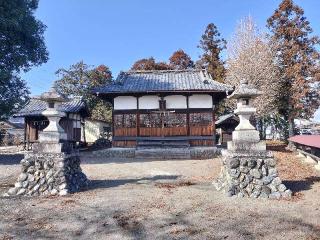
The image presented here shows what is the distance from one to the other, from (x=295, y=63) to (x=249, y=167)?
65.4ft

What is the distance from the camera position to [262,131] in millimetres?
33625

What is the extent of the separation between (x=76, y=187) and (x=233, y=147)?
17.0ft

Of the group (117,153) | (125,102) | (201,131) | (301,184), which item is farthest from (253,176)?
(125,102)

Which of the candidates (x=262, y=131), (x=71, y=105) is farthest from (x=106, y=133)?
(x=262, y=131)

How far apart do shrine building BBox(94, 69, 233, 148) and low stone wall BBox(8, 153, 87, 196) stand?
11.4 metres

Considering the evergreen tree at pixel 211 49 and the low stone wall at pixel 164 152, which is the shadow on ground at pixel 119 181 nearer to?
the low stone wall at pixel 164 152

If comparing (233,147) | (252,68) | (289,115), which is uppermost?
(252,68)

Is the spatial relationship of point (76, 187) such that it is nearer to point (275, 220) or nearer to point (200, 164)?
point (275, 220)

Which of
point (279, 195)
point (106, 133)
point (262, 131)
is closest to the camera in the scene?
point (279, 195)

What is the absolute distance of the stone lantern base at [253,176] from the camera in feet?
28.4

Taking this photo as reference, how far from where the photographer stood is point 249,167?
9016 millimetres

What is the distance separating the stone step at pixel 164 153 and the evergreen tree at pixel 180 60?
83.1 feet

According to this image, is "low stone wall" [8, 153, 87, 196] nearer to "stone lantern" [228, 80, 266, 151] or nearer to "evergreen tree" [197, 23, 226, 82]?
"stone lantern" [228, 80, 266, 151]

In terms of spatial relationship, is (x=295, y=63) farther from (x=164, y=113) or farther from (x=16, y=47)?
(x=16, y=47)
